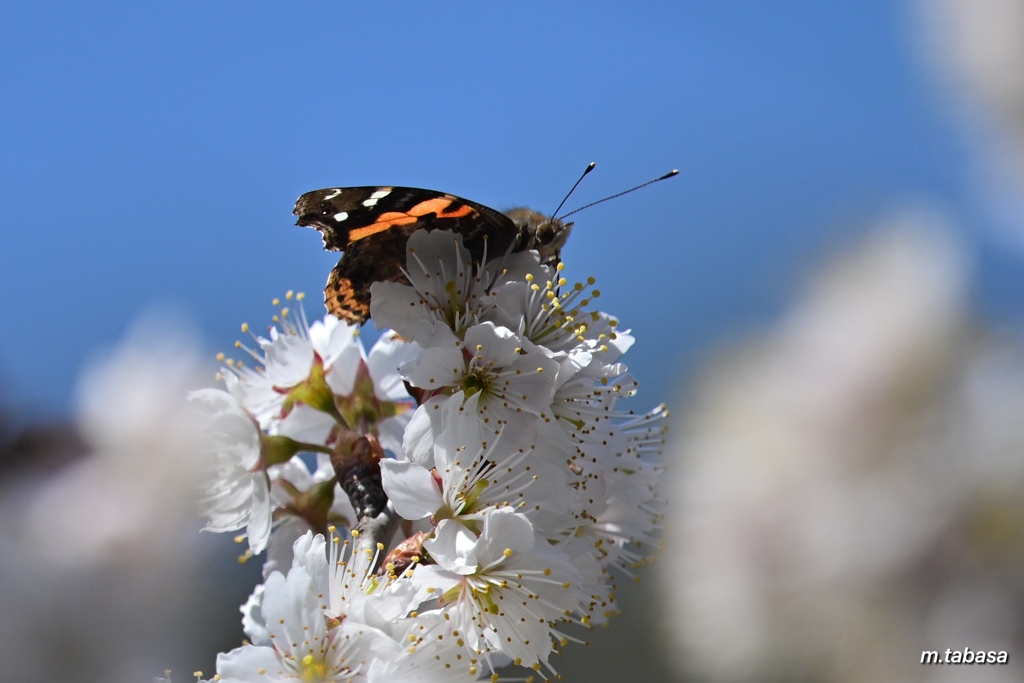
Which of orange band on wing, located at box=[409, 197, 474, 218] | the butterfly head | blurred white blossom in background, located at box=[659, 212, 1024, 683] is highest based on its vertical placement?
orange band on wing, located at box=[409, 197, 474, 218]

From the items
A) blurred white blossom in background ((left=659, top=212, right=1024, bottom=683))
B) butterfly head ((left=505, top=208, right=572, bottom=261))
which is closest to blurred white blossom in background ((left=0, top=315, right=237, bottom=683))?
butterfly head ((left=505, top=208, right=572, bottom=261))

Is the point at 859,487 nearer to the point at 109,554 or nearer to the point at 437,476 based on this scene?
the point at 437,476

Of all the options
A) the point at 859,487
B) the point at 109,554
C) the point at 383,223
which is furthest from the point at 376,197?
the point at 859,487

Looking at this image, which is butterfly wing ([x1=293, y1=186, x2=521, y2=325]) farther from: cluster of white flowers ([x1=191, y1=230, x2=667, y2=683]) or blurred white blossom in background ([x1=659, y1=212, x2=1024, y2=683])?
blurred white blossom in background ([x1=659, y1=212, x2=1024, y2=683])

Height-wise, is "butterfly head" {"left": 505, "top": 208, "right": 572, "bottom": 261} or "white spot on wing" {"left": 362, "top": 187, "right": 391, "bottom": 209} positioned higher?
"white spot on wing" {"left": 362, "top": 187, "right": 391, "bottom": 209}

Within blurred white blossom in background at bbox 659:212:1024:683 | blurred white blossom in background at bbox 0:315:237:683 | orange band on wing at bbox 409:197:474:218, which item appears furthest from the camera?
blurred white blossom in background at bbox 659:212:1024:683

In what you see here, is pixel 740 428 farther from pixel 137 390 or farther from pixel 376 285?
pixel 137 390

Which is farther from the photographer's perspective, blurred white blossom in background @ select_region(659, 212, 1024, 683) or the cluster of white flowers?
blurred white blossom in background @ select_region(659, 212, 1024, 683)

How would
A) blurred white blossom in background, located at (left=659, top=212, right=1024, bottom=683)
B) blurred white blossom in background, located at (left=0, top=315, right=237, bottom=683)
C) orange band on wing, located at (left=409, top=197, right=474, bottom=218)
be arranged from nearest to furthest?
blurred white blossom in background, located at (left=0, top=315, right=237, bottom=683), orange band on wing, located at (left=409, top=197, right=474, bottom=218), blurred white blossom in background, located at (left=659, top=212, right=1024, bottom=683)
